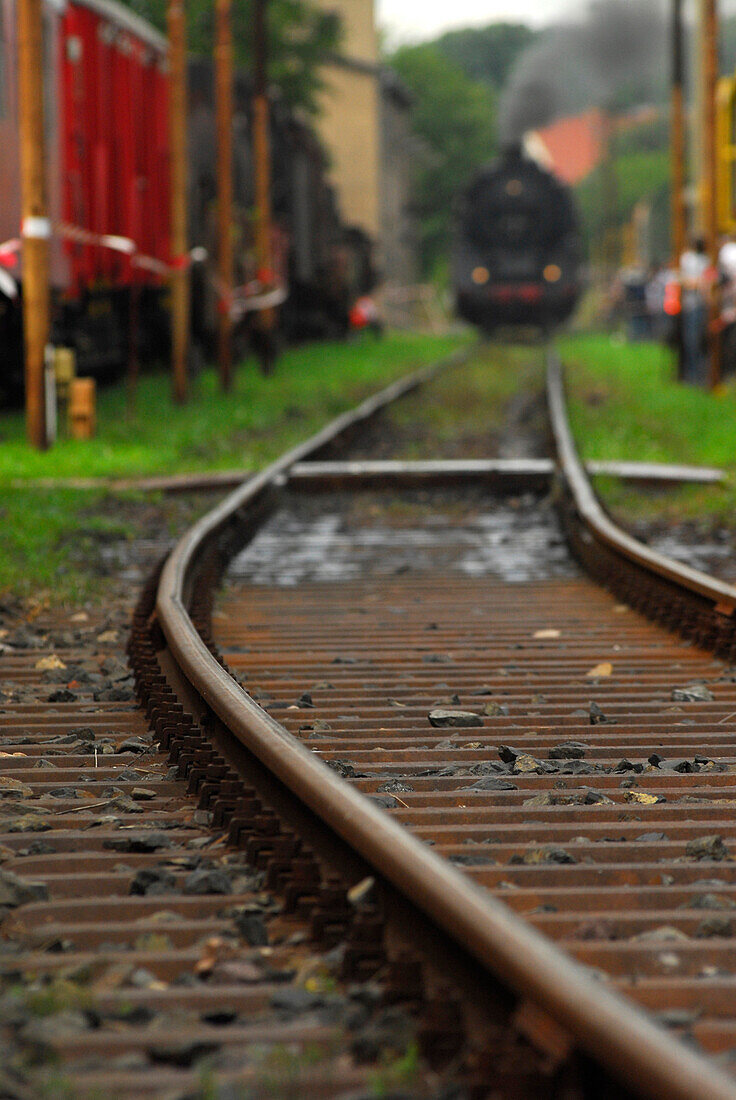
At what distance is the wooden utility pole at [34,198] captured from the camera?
42.5ft

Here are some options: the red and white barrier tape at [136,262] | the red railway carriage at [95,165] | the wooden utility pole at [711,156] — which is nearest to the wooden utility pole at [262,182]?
the red and white barrier tape at [136,262]

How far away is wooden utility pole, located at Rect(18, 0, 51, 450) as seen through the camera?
1295 cm

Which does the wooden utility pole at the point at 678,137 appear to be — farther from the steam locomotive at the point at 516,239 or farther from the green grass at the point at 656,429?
the steam locomotive at the point at 516,239

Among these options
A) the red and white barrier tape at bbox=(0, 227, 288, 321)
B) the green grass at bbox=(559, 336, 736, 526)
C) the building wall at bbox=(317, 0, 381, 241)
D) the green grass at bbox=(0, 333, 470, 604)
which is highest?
Answer: the building wall at bbox=(317, 0, 381, 241)

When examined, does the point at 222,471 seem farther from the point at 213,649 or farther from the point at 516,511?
the point at 213,649

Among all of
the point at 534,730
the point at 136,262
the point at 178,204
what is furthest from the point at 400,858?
the point at 178,204

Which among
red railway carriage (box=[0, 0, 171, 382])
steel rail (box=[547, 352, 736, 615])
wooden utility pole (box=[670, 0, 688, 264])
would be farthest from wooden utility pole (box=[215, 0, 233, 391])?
wooden utility pole (box=[670, 0, 688, 264])

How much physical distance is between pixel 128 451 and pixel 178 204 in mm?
5835

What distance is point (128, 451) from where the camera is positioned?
45.0 feet

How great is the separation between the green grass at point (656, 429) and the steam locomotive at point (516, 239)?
32.5 ft

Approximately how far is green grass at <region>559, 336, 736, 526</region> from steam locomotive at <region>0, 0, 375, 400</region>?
462 centimetres

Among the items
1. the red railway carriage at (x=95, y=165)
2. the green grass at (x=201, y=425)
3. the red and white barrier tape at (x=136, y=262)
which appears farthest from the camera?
the red railway carriage at (x=95, y=165)

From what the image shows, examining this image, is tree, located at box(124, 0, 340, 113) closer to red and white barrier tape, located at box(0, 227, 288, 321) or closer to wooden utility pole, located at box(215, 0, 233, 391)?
red and white barrier tape, located at box(0, 227, 288, 321)

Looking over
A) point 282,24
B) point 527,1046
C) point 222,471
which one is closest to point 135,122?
point 222,471
